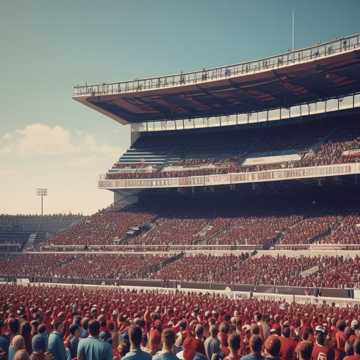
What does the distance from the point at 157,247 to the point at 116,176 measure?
53.8 ft

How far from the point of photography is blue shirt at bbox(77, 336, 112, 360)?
9.29 metres

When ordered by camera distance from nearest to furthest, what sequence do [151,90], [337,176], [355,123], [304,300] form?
[304,300] → [337,176] → [355,123] → [151,90]

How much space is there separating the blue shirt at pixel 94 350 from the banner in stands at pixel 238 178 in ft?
150

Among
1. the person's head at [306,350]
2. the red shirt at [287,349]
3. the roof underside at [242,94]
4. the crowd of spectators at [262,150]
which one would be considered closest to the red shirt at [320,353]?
the red shirt at [287,349]

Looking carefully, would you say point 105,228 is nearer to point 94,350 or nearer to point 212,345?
point 212,345

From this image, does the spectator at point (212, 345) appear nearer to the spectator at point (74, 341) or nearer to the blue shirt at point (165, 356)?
the spectator at point (74, 341)

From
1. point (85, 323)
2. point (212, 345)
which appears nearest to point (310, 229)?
point (85, 323)

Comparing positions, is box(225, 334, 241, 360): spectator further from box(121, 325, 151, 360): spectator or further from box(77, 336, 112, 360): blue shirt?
box(77, 336, 112, 360): blue shirt

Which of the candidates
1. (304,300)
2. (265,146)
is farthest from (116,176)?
(304,300)

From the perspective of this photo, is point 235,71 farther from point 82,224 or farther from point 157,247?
point 82,224

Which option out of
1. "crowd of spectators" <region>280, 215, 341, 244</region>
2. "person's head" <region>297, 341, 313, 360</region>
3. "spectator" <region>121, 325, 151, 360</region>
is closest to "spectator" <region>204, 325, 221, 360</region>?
"person's head" <region>297, 341, 313, 360</region>

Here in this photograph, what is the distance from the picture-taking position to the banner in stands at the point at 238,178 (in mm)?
53875

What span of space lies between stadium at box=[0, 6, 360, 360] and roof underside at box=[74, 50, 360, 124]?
0.62 feet

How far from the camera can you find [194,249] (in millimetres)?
58938
